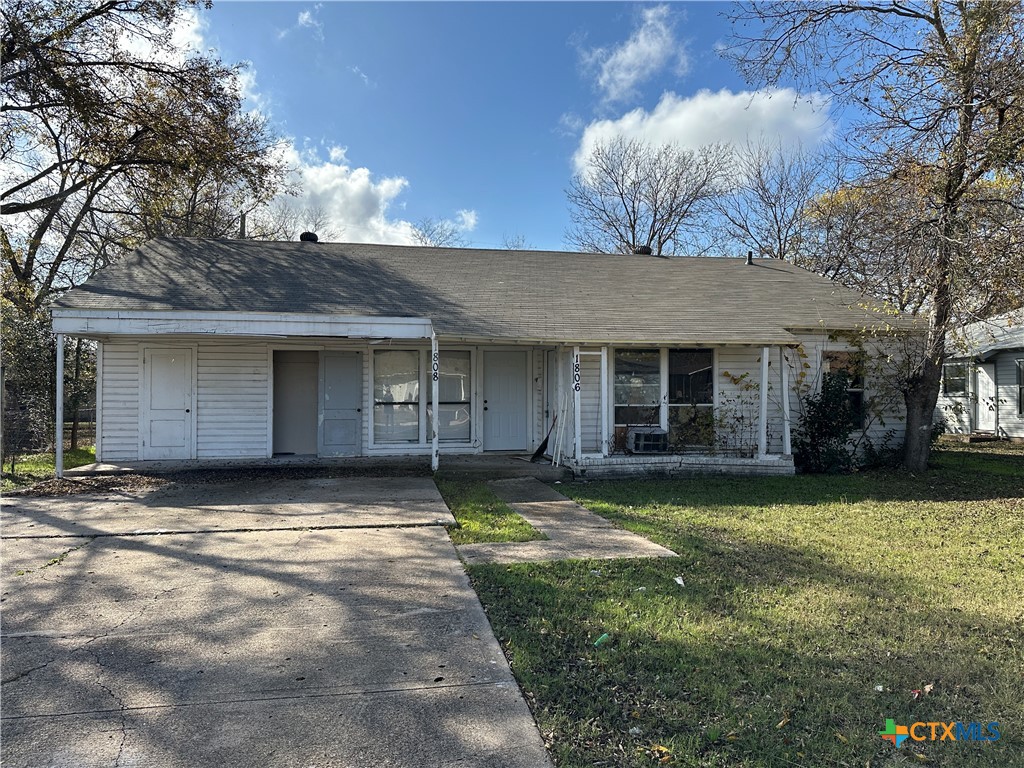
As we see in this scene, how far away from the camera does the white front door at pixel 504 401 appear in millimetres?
12383

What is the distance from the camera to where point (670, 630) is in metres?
4.00

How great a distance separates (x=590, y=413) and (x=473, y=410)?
2475mm

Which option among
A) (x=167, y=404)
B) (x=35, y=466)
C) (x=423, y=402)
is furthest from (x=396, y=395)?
(x=35, y=466)

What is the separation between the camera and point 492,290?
1241cm

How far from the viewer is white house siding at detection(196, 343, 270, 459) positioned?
11.5m

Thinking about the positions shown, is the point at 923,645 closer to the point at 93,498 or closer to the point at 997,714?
the point at 997,714

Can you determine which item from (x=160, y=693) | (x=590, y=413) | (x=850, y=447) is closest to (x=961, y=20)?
(x=850, y=447)

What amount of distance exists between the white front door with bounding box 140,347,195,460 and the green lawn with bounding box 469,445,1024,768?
345 inches

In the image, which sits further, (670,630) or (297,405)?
(297,405)

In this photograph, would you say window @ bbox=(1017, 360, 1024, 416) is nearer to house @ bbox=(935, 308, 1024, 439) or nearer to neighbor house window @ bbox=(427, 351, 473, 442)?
house @ bbox=(935, 308, 1024, 439)

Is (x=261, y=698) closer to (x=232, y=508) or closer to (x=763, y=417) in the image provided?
(x=232, y=508)

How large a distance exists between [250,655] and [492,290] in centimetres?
959

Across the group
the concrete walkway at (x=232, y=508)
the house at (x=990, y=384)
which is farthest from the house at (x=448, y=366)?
the house at (x=990, y=384)

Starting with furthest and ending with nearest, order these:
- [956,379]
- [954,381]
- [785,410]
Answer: [954,381] < [956,379] < [785,410]
